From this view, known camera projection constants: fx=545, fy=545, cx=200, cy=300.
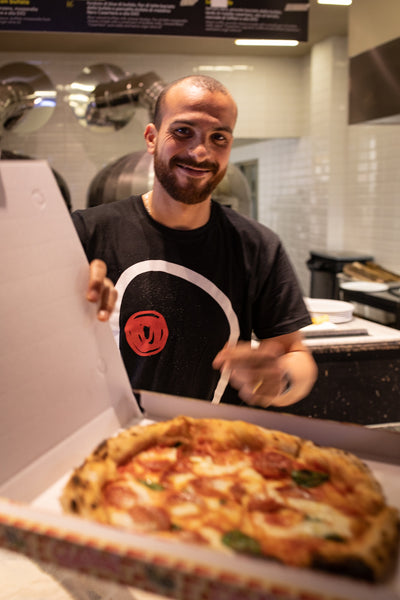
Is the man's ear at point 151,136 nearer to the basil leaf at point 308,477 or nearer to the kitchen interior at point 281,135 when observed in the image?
the basil leaf at point 308,477

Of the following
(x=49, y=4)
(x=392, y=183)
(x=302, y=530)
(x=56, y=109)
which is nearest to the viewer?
(x=302, y=530)

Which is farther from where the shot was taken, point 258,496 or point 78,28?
point 78,28

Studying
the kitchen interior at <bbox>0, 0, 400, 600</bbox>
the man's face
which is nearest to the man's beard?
the man's face

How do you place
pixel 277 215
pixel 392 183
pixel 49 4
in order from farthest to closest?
pixel 277 215, pixel 392 183, pixel 49 4

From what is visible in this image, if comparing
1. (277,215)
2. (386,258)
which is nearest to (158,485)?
(386,258)

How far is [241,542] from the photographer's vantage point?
0.55 m

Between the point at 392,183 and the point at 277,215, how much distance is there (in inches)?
72.8

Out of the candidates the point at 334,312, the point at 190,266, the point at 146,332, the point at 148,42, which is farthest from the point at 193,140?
the point at 148,42

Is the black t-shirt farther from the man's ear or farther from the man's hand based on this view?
the man's hand

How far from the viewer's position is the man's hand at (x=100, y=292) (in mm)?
731

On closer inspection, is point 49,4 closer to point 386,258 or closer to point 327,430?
point 327,430

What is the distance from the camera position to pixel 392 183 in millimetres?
4797

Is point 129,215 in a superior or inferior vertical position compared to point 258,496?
superior

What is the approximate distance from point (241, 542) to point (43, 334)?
33 cm
